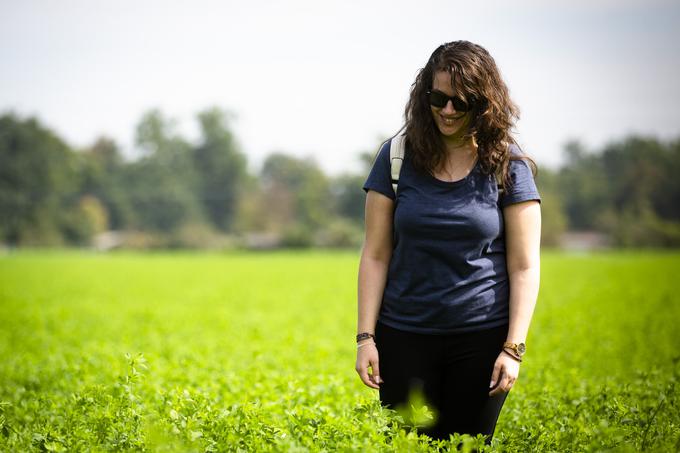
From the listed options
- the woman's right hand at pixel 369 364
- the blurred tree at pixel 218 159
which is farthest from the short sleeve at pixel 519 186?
the blurred tree at pixel 218 159

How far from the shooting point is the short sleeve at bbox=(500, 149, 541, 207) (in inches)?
121

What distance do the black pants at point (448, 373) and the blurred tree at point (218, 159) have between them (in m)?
Result: 102

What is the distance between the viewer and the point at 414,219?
306 centimetres

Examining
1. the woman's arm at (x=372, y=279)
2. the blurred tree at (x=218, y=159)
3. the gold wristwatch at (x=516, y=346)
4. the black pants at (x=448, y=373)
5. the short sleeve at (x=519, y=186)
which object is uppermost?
the blurred tree at (x=218, y=159)

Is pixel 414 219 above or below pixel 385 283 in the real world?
above

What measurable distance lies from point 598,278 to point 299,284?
13123 mm

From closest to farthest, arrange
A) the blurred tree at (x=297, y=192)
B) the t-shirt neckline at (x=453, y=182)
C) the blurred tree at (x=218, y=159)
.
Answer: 1. the t-shirt neckline at (x=453, y=182)
2. the blurred tree at (x=297, y=192)
3. the blurred tree at (x=218, y=159)

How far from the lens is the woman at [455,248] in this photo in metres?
3.05

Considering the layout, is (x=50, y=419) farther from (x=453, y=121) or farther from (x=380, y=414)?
(x=453, y=121)

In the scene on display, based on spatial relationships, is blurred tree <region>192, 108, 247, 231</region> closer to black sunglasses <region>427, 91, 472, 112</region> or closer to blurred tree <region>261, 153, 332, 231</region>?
blurred tree <region>261, 153, 332, 231</region>

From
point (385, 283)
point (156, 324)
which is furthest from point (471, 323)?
point (156, 324)

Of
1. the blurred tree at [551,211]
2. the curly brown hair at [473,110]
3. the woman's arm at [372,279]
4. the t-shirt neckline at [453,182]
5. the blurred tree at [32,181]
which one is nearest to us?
the curly brown hair at [473,110]

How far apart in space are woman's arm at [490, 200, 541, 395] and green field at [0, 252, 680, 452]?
377 mm

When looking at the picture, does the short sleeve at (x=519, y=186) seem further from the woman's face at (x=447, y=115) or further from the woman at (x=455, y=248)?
the woman's face at (x=447, y=115)
